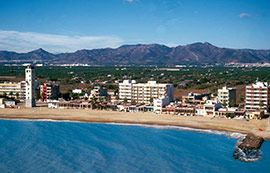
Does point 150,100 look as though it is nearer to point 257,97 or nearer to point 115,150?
point 257,97

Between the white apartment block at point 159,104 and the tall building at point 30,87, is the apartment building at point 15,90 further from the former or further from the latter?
the white apartment block at point 159,104

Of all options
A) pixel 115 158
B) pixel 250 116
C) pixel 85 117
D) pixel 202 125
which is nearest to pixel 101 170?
pixel 115 158

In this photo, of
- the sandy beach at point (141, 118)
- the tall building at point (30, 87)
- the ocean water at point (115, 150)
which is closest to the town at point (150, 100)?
the tall building at point (30, 87)

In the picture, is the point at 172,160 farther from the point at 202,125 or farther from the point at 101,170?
the point at 202,125

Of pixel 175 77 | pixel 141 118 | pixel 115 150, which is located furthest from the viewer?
pixel 175 77

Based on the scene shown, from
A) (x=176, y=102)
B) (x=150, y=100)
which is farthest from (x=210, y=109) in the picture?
(x=150, y=100)
